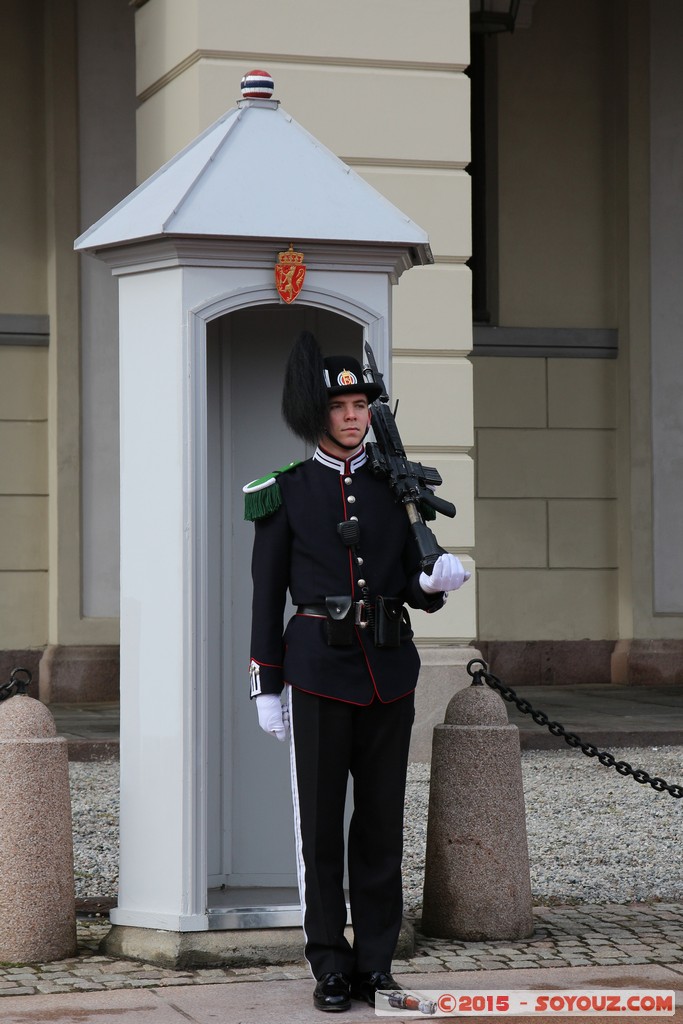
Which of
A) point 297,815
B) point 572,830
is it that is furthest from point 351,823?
point 572,830

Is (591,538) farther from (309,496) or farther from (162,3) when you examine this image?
(309,496)

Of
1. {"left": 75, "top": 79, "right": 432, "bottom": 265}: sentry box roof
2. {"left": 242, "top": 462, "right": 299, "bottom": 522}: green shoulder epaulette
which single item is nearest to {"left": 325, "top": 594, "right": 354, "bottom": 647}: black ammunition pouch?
{"left": 242, "top": 462, "right": 299, "bottom": 522}: green shoulder epaulette

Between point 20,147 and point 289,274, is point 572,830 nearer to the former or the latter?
point 289,274

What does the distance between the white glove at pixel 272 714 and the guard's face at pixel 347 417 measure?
0.73 meters

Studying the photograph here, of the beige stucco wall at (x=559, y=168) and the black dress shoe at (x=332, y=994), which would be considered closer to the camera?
the black dress shoe at (x=332, y=994)

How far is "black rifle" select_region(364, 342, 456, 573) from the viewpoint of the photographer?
4.51 metres

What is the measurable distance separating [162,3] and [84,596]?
13.3 ft

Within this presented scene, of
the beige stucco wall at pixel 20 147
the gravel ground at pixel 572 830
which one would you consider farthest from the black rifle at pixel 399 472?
the beige stucco wall at pixel 20 147

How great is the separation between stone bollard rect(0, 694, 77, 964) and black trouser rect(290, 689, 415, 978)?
0.80 m

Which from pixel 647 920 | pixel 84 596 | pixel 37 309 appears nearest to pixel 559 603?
pixel 84 596

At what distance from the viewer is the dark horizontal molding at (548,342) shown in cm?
1215

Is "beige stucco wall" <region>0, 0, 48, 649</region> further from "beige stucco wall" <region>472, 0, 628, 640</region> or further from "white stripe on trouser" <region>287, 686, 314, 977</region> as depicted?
"white stripe on trouser" <region>287, 686, 314, 977</region>

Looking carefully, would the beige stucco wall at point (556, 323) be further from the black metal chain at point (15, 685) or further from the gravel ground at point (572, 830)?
the black metal chain at point (15, 685)

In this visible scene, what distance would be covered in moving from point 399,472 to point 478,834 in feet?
4.34
